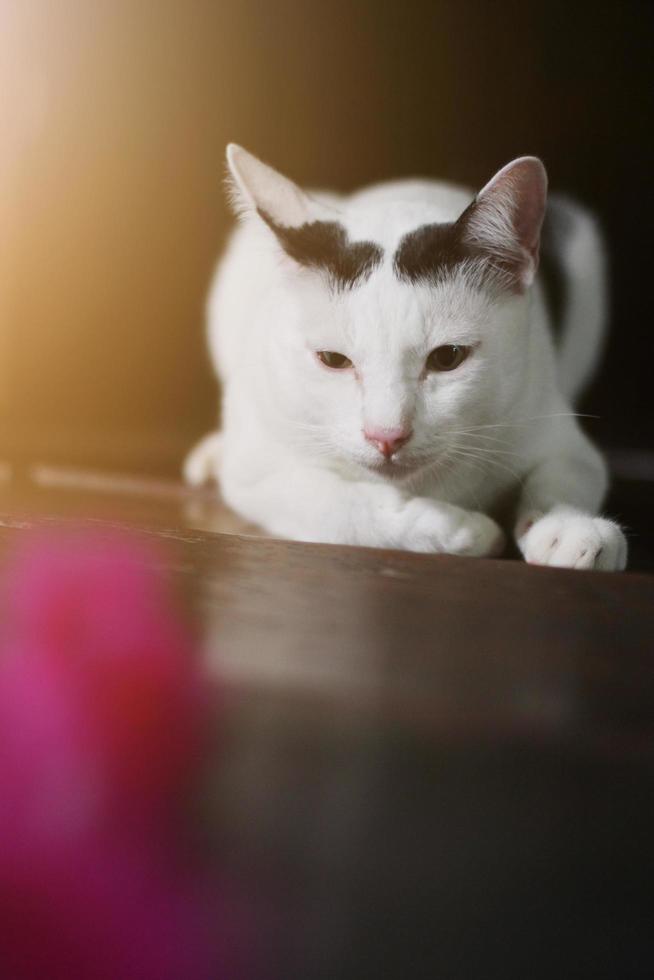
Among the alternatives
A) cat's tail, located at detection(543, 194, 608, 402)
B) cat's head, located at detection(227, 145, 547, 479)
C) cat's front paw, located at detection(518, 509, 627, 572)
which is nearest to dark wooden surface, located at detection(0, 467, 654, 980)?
cat's front paw, located at detection(518, 509, 627, 572)

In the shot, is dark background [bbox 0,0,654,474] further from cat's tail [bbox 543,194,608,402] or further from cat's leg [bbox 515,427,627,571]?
cat's leg [bbox 515,427,627,571]

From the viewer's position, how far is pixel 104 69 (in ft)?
6.69

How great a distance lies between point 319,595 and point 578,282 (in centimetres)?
113

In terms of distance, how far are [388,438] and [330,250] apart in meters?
0.29

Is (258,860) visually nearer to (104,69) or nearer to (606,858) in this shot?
(606,858)

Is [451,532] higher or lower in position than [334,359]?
lower

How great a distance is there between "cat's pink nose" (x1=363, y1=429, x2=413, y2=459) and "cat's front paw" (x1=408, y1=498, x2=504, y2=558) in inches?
3.2

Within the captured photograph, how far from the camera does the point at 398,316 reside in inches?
43.0

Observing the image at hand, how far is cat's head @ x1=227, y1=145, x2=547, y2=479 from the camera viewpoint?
1.07 metres

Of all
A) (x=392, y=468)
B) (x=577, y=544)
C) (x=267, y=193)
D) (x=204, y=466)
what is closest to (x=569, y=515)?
(x=577, y=544)

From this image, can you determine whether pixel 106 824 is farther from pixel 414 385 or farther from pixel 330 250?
pixel 330 250

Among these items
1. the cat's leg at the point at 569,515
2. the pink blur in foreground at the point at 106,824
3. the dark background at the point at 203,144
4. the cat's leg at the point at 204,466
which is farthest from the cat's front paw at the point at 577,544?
the dark background at the point at 203,144

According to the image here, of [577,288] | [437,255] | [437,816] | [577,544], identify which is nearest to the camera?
[437,816]

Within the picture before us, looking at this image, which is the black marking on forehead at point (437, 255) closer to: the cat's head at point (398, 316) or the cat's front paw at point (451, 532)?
the cat's head at point (398, 316)
